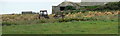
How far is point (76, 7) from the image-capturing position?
2532 inches

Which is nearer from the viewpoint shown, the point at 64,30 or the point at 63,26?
the point at 64,30

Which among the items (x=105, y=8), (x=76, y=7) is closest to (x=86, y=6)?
(x=76, y=7)

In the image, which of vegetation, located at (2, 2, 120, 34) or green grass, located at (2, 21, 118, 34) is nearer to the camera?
green grass, located at (2, 21, 118, 34)

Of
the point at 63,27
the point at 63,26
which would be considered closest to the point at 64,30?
the point at 63,27

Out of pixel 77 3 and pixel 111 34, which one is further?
pixel 77 3

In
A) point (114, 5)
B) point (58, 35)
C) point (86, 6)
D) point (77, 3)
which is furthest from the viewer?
point (77, 3)

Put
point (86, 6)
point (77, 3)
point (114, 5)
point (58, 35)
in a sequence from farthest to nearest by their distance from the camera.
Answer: point (77, 3), point (86, 6), point (114, 5), point (58, 35)

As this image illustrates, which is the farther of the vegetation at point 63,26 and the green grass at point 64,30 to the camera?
the vegetation at point 63,26

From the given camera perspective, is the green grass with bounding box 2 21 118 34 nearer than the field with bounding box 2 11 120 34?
Yes

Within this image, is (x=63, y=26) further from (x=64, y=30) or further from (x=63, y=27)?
(x=64, y=30)

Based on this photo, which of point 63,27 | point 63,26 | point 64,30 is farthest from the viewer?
→ point 63,26

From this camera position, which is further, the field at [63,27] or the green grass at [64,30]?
the field at [63,27]

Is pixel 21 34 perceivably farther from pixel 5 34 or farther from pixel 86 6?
pixel 86 6

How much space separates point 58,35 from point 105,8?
120ft
